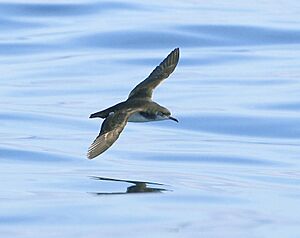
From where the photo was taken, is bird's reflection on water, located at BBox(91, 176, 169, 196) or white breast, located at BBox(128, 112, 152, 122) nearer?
bird's reflection on water, located at BBox(91, 176, 169, 196)

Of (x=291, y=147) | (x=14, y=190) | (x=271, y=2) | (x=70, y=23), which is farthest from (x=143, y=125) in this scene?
(x=271, y=2)

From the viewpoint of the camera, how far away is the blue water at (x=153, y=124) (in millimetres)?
11211

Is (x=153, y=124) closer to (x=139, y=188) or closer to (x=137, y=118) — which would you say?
(x=137, y=118)

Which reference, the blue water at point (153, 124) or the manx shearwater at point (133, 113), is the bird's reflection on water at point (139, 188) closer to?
the blue water at point (153, 124)

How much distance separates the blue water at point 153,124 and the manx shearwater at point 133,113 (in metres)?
0.44

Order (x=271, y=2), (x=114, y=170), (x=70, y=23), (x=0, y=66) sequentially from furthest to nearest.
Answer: (x=271, y=2), (x=70, y=23), (x=0, y=66), (x=114, y=170)

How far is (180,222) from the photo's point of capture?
11.0m

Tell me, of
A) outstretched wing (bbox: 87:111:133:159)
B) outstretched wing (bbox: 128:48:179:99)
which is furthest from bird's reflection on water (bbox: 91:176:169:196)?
outstretched wing (bbox: 128:48:179:99)

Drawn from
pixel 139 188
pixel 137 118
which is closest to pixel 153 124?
pixel 137 118

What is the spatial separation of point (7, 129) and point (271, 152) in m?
2.58

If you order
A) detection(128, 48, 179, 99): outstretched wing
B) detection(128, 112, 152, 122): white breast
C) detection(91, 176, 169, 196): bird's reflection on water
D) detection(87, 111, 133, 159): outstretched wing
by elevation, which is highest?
detection(128, 48, 179, 99): outstretched wing

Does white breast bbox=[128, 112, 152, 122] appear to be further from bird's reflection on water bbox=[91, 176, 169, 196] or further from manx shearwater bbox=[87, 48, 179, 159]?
bird's reflection on water bbox=[91, 176, 169, 196]

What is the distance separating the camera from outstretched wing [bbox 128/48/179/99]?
533 inches

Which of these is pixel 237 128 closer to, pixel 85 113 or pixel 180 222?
pixel 85 113
